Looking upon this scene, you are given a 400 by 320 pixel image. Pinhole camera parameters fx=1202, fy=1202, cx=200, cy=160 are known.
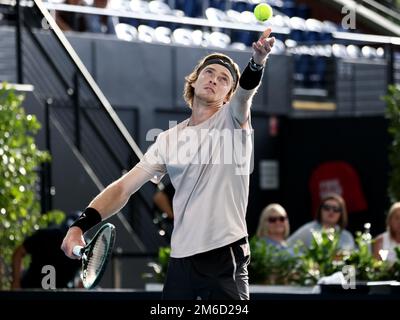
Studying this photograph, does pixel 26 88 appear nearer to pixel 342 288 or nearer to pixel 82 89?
pixel 82 89

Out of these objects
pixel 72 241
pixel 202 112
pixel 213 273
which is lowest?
pixel 213 273

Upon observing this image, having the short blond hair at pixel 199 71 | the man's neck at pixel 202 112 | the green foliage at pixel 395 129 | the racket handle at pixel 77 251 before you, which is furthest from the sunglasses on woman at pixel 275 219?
the racket handle at pixel 77 251

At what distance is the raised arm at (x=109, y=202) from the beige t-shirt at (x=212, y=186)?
243mm

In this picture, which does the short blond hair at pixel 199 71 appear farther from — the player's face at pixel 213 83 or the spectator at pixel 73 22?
the spectator at pixel 73 22

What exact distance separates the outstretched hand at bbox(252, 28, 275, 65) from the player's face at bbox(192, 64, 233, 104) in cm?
35

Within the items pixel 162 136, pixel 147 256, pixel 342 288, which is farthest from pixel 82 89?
pixel 162 136

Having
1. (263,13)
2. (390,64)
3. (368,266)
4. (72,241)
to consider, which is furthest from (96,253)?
(390,64)

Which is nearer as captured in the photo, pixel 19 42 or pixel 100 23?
pixel 19 42

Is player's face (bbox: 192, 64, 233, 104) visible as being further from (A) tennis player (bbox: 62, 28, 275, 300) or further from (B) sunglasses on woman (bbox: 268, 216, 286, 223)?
(B) sunglasses on woman (bbox: 268, 216, 286, 223)

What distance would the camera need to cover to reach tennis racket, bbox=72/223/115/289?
4957 mm

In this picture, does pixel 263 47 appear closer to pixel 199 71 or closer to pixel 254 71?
pixel 254 71

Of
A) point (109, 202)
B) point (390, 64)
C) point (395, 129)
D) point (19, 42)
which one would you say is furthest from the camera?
point (390, 64)

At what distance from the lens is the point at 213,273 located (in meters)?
4.96

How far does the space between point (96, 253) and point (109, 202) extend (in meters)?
0.24
